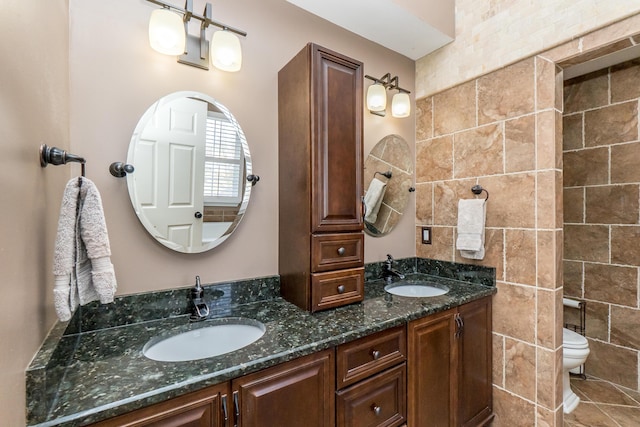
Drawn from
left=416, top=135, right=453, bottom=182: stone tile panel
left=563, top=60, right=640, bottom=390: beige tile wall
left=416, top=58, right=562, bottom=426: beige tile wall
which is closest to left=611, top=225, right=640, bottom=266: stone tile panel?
left=563, top=60, right=640, bottom=390: beige tile wall

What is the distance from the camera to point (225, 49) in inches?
54.1

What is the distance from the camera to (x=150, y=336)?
1.11 metres

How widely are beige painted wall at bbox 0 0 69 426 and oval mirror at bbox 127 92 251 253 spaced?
0.34m

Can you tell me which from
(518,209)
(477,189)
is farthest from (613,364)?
(477,189)

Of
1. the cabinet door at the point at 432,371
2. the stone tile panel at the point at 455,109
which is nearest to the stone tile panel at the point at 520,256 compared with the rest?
the cabinet door at the point at 432,371

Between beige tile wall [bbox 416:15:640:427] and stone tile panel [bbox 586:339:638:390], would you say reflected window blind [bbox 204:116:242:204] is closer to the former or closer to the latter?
beige tile wall [bbox 416:15:640:427]

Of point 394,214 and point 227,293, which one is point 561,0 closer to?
point 394,214

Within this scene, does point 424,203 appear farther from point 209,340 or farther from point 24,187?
point 24,187

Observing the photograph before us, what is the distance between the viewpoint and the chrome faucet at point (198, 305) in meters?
1.28

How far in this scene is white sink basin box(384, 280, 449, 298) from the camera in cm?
194

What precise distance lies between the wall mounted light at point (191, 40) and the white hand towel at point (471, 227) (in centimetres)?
159

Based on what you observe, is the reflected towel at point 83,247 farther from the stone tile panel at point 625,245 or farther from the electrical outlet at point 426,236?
the stone tile panel at point 625,245

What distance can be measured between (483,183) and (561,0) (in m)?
1.01

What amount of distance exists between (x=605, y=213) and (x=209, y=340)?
117 inches
